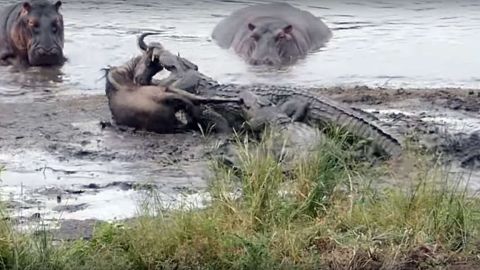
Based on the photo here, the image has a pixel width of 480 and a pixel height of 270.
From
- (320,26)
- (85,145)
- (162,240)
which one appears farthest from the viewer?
(320,26)

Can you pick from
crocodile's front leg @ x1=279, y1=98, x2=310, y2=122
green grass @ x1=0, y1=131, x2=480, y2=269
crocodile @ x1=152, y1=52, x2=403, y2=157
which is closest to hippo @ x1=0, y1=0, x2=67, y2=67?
crocodile @ x1=152, y1=52, x2=403, y2=157

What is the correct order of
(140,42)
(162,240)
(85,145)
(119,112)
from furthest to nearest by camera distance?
(140,42) → (119,112) → (85,145) → (162,240)

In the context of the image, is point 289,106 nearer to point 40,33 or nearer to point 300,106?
point 300,106

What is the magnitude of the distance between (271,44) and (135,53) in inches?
61.3

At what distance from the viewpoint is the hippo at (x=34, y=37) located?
1225 cm

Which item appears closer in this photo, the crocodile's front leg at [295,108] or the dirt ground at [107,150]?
the dirt ground at [107,150]

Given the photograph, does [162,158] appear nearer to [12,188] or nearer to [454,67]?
[12,188]

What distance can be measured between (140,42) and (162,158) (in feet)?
6.13

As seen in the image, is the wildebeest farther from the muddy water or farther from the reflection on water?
the reflection on water

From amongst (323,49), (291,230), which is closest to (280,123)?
(291,230)

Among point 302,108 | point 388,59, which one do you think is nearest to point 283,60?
point 388,59

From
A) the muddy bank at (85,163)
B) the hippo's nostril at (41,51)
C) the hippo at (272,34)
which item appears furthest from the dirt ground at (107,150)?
the hippo at (272,34)

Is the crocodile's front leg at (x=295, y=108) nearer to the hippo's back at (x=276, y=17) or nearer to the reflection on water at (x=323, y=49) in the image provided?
the reflection on water at (x=323, y=49)

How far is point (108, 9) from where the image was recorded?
18250 mm
